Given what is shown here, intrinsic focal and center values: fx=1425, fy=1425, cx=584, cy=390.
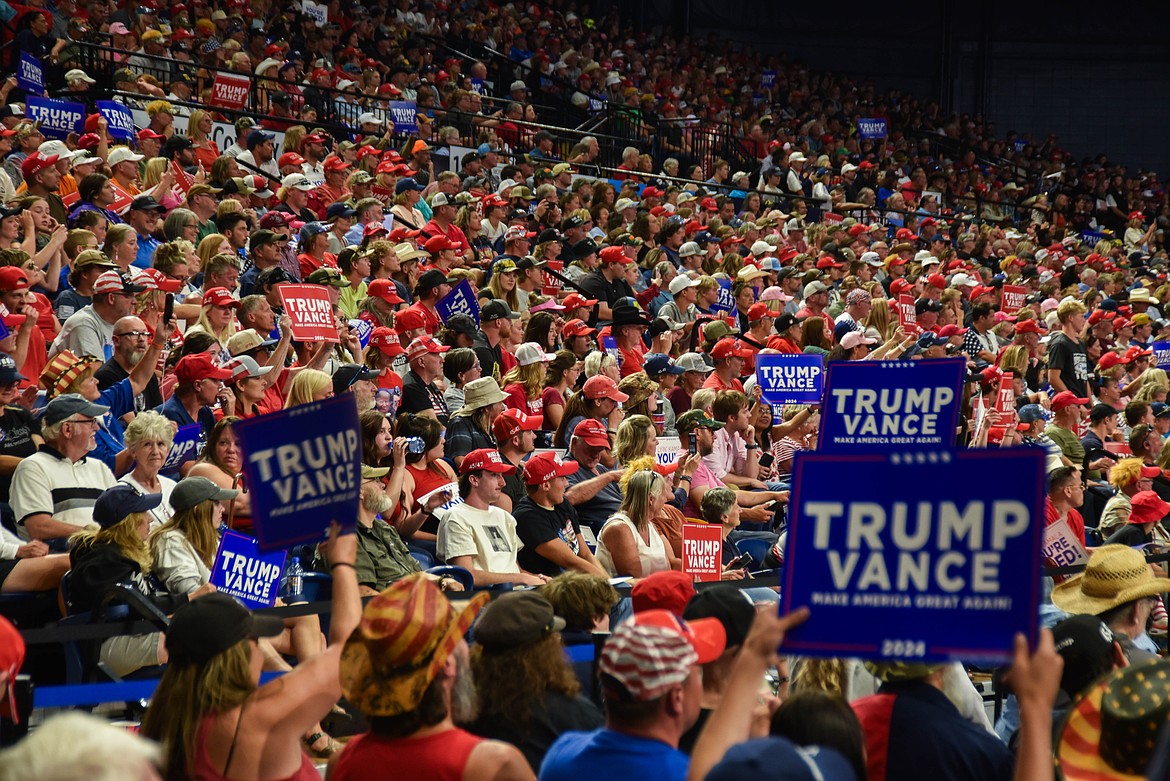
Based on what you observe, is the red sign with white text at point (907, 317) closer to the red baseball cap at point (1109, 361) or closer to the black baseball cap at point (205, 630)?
the red baseball cap at point (1109, 361)

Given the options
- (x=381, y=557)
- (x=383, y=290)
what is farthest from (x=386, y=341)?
(x=381, y=557)

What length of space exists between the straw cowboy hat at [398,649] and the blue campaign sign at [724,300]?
11.1m

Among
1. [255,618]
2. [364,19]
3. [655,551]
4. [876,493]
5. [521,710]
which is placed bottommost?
[655,551]

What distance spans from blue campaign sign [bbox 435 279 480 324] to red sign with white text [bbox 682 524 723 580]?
4.22 meters

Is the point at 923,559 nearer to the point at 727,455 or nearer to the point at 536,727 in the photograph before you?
the point at 536,727

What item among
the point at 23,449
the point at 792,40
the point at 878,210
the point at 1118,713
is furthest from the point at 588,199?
the point at 792,40

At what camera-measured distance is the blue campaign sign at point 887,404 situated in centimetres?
596

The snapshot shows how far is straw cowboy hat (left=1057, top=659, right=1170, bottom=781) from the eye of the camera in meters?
2.71

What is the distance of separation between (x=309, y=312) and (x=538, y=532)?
2.22 m

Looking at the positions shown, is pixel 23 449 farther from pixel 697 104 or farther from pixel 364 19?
pixel 697 104

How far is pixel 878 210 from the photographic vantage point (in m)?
23.3

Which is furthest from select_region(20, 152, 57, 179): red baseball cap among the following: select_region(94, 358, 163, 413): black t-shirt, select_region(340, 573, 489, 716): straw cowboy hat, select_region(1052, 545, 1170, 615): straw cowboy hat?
select_region(340, 573, 489, 716): straw cowboy hat

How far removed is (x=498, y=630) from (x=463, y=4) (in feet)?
71.3

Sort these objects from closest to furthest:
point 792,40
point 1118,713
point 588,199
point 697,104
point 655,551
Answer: point 1118,713 → point 655,551 → point 588,199 → point 697,104 → point 792,40
